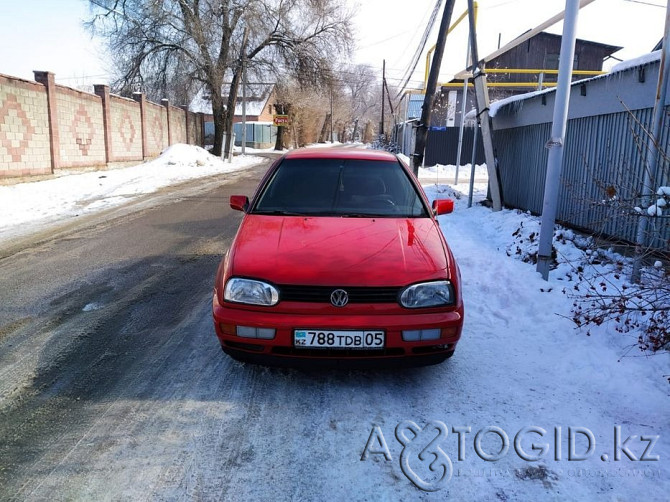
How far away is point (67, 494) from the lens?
2199mm

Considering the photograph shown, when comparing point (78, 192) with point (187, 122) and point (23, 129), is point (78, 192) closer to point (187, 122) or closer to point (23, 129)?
point (23, 129)

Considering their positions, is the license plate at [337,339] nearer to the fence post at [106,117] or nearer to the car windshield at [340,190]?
the car windshield at [340,190]

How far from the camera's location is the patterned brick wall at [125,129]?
21812 mm

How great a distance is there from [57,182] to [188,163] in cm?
830

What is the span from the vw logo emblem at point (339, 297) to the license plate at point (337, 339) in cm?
17

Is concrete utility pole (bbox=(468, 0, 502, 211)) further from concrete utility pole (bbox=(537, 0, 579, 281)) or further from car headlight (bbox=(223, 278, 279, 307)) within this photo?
car headlight (bbox=(223, 278, 279, 307))

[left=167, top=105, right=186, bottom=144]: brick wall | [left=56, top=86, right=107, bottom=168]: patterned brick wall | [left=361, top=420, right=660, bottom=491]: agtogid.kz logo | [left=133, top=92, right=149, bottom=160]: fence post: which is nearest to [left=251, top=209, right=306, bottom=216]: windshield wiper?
[left=361, top=420, right=660, bottom=491]: agtogid.kz logo

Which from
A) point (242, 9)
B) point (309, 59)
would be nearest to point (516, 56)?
point (309, 59)

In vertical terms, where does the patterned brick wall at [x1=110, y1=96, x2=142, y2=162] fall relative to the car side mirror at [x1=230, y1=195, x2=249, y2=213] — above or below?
above

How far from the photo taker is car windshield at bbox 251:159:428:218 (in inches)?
157

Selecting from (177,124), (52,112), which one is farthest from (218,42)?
(52,112)

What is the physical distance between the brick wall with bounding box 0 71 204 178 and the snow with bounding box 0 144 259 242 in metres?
0.70

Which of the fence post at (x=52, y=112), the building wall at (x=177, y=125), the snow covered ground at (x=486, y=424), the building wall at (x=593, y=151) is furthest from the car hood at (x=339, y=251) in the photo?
the building wall at (x=177, y=125)

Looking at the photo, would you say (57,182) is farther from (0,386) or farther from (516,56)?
(516,56)
